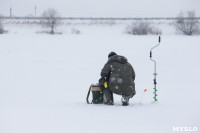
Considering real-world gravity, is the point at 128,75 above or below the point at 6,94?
above

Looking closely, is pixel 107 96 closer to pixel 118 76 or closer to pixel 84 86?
pixel 118 76

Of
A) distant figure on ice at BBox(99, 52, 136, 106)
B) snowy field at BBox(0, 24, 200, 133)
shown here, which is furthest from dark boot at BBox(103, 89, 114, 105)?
snowy field at BBox(0, 24, 200, 133)

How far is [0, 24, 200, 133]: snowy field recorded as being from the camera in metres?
5.10

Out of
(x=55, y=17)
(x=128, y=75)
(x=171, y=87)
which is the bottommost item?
(x=171, y=87)

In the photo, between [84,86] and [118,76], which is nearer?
[118,76]

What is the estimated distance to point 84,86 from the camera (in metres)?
11.6

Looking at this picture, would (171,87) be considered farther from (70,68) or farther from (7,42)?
(7,42)

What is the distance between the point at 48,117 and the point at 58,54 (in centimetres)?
1599

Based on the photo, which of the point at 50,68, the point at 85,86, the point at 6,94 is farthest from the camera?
the point at 50,68

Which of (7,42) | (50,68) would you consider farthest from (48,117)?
(7,42)

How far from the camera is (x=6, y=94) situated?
9.07 m

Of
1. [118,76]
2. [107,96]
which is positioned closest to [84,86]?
[107,96]

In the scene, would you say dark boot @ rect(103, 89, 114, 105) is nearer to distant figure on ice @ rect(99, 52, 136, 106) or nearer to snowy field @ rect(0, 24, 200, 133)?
distant figure on ice @ rect(99, 52, 136, 106)

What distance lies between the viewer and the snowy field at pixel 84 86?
201 inches
